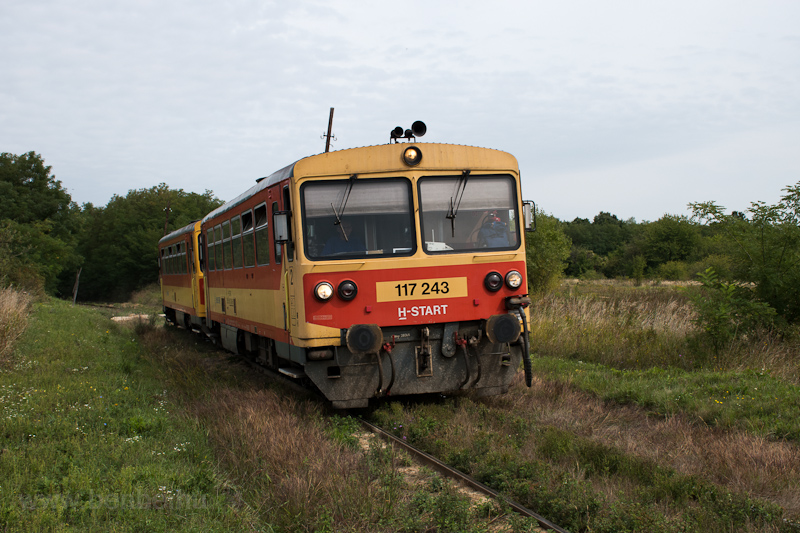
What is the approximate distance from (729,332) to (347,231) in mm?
6074

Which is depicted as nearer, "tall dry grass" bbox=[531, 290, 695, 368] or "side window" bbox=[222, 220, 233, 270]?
"tall dry grass" bbox=[531, 290, 695, 368]

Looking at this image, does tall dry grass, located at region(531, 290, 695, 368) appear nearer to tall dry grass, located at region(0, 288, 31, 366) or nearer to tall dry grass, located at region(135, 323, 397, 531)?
tall dry grass, located at region(135, 323, 397, 531)

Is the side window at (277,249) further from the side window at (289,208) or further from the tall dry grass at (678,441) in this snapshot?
the tall dry grass at (678,441)

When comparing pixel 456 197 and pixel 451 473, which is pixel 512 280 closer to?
pixel 456 197

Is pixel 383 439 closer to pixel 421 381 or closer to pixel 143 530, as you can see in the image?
pixel 421 381

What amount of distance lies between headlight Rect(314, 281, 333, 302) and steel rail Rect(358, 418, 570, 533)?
1.50m

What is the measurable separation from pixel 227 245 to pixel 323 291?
5019mm

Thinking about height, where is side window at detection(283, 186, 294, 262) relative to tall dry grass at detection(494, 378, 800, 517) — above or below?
above

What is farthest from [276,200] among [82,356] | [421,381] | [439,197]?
[82,356]

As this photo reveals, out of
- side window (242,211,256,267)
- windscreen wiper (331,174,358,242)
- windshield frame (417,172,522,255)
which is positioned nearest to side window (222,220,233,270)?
side window (242,211,256,267)

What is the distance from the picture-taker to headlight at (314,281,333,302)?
7.07m

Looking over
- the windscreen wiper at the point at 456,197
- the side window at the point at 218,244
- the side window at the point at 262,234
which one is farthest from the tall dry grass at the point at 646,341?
the side window at the point at 218,244

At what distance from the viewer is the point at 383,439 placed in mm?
6680

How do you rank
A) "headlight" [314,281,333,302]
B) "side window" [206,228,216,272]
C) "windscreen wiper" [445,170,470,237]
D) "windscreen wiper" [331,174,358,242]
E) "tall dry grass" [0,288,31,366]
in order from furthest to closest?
"side window" [206,228,216,272] → "tall dry grass" [0,288,31,366] → "windscreen wiper" [445,170,470,237] → "windscreen wiper" [331,174,358,242] → "headlight" [314,281,333,302]
